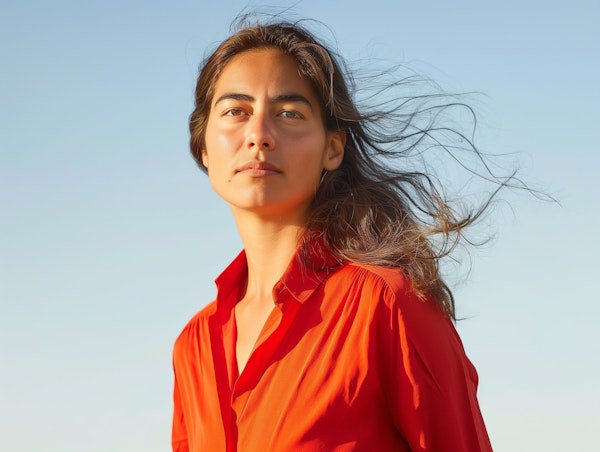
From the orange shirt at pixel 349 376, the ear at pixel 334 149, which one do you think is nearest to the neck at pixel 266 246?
the orange shirt at pixel 349 376

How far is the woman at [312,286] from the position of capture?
316 cm

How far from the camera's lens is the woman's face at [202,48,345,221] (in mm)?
3521

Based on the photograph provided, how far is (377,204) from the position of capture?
12.1 feet

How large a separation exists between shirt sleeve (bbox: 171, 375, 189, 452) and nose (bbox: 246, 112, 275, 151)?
120 cm

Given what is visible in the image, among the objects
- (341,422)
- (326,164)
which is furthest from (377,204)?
(341,422)

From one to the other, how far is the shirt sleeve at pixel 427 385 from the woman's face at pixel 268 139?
0.60 m

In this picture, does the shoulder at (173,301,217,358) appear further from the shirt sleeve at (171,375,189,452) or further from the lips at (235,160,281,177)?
the lips at (235,160,281,177)

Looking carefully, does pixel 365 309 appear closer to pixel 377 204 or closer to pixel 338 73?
pixel 377 204

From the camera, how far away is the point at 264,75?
3674 mm

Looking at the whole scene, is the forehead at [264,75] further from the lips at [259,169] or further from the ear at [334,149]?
the lips at [259,169]

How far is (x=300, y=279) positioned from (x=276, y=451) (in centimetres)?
63

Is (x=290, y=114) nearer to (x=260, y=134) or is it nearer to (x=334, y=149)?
(x=260, y=134)

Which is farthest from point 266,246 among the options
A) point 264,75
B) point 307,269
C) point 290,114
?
point 264,75

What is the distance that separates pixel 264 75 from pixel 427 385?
1.31 metres
